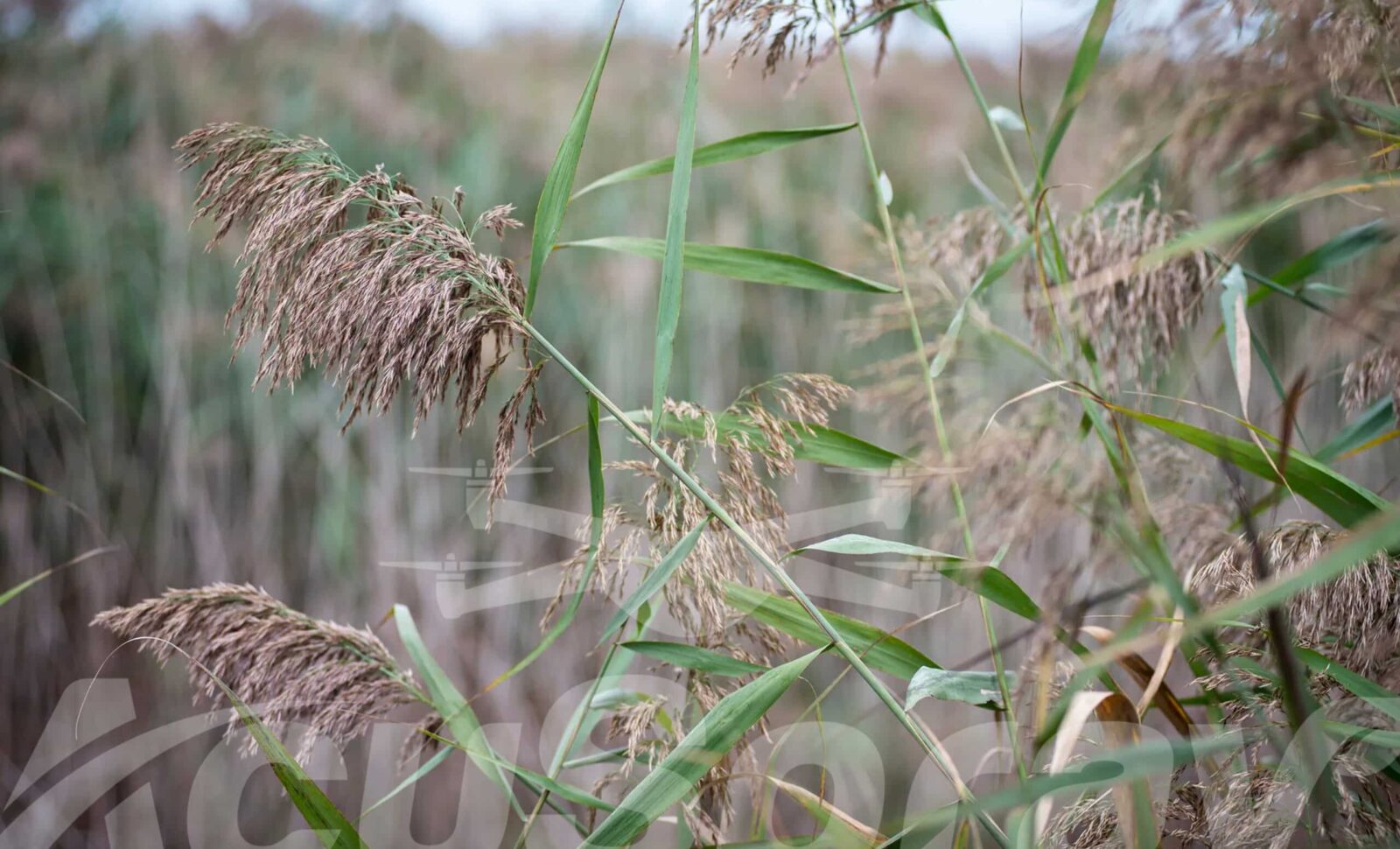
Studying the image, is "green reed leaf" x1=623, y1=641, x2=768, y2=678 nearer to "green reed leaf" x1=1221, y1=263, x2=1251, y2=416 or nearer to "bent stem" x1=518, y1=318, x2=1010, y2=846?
"bent stem" x1=518, y1=318, x2=1010, y2=846

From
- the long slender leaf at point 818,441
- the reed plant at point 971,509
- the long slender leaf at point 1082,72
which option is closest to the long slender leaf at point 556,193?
the reed plant at point 971,509

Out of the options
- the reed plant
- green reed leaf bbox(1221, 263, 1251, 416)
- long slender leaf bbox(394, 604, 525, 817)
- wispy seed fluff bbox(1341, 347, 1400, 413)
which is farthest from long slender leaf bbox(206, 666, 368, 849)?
wispy seed fluff bbox(1341, 347, 1400, 413)

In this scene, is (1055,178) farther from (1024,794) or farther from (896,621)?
(1024,794)

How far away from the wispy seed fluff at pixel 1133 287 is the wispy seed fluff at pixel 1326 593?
294 millimetres

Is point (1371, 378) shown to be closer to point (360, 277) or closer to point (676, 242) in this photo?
point (676, 242)

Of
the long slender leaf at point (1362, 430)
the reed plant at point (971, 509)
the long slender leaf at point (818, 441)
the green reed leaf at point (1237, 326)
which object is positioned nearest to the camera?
the reed plant at point (971, 509)

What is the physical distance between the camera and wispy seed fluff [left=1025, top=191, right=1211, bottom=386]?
95 cm

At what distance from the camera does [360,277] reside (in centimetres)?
67

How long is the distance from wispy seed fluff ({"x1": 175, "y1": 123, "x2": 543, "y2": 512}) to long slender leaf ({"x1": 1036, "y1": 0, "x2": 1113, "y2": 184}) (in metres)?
0.53

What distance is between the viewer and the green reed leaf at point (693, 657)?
0.75 meters

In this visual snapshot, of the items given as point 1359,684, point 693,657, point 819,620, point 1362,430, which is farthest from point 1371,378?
point 693,657

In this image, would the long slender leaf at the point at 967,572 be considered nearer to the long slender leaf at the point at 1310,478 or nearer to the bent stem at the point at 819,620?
the bent stem at the point at 819,620

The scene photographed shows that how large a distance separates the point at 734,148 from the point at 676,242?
245 mm

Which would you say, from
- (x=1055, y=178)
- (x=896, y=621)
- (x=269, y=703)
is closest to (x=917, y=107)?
(x=1055, y=178)
